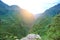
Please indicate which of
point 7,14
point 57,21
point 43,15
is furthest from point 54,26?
point 7,14

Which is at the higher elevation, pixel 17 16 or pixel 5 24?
pixel 17 16

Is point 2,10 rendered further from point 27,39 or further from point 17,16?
point 27,39

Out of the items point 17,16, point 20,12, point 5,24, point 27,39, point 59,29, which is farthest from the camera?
point 20,12

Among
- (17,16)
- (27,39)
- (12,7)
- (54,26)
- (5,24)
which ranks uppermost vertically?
(12,7)

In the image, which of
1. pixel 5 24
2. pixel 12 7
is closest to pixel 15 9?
pixel 12 7

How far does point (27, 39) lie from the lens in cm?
514

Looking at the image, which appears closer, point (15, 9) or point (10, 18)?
point (10, 18)

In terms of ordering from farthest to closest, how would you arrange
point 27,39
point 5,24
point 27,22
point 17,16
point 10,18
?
point 17,16 < point 27,22 < point 10,18 < point 5,24 < point 27,39

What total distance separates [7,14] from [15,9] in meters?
2.70

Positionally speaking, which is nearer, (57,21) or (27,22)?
(57,21)

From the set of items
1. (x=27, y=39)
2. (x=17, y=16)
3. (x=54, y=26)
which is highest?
(x=17, y=16)

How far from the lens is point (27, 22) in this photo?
64.7 ft

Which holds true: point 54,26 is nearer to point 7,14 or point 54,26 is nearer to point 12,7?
point 7,14

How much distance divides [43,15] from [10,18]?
14.3 feet
